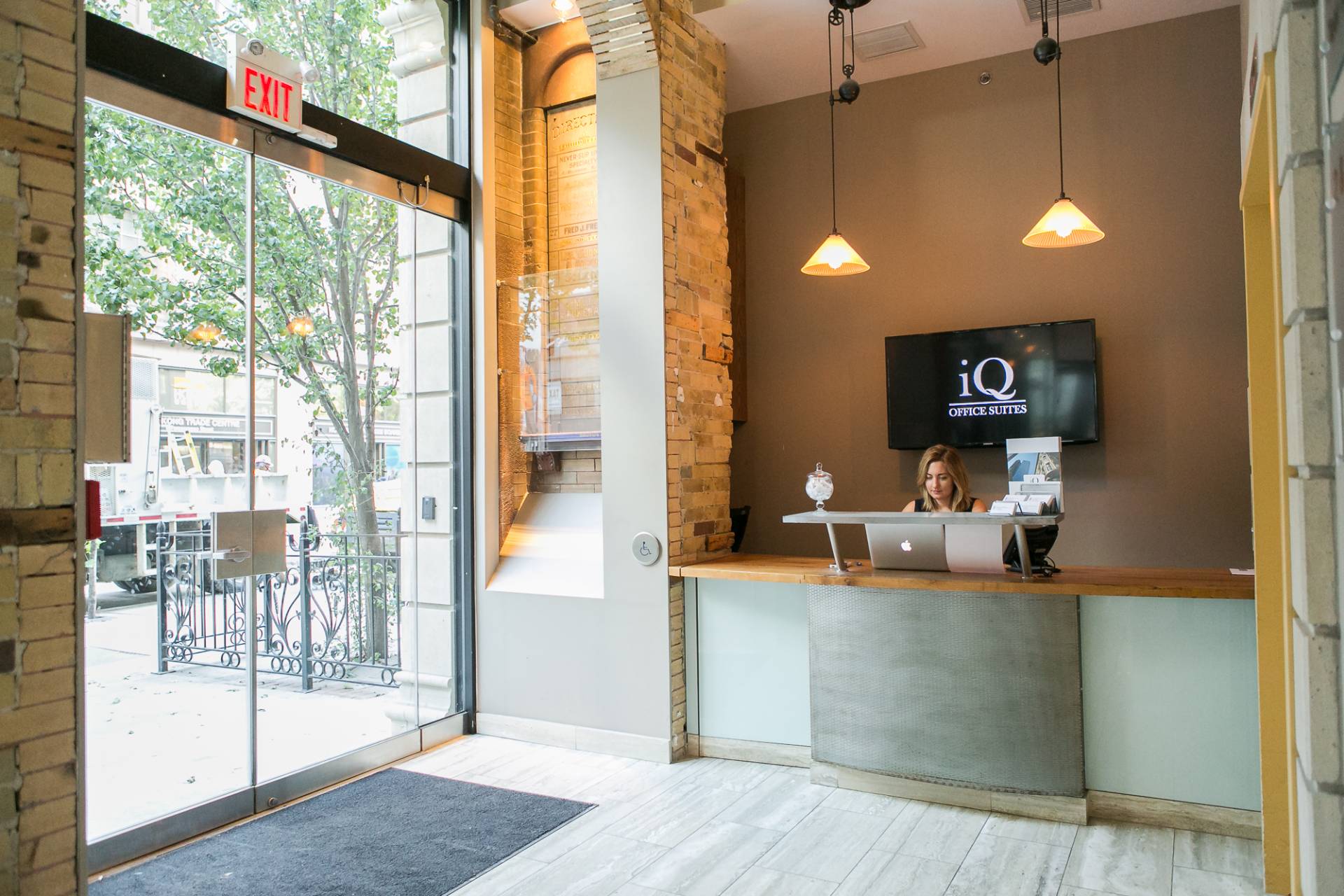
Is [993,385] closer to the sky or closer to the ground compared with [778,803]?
closer to the sky

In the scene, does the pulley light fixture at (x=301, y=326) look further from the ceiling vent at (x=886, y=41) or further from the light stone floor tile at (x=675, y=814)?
the ceiling vent at (x=886, y=41)

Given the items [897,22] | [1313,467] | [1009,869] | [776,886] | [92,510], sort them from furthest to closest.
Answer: [897,22] < [1009,869] < [776,886] < [92,510] < [1313,467]

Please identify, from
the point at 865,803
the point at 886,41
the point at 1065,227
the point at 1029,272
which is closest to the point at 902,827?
the point at 865,803

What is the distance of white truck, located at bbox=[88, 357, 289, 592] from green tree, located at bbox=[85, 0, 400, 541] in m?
0.26

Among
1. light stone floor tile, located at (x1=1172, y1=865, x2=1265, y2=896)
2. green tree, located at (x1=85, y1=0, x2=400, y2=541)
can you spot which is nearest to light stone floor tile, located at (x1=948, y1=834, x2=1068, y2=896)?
light stone floor tile, located at (x1=1172, y1=865, x2=1265, y2=896)

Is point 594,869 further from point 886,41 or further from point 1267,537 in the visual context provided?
point 886,41

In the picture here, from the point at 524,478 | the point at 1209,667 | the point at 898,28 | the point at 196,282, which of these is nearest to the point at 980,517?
the point at 1209,667

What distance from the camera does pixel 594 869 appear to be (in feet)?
10.6

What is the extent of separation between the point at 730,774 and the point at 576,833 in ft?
3.18

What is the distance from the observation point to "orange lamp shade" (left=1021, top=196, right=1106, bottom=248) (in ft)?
13.8

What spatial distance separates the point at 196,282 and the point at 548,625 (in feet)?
7.69

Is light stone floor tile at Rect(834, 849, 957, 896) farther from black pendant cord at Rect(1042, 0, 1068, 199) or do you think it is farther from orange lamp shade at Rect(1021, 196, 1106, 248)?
black pendant cord at Rect(1042, 0, 1068, 199)

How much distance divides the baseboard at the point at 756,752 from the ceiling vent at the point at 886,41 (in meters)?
3.91

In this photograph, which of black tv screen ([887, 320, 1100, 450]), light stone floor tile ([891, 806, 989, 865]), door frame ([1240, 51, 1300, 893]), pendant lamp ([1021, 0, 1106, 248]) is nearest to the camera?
door frame ([1240, 51, 1300, 893])
